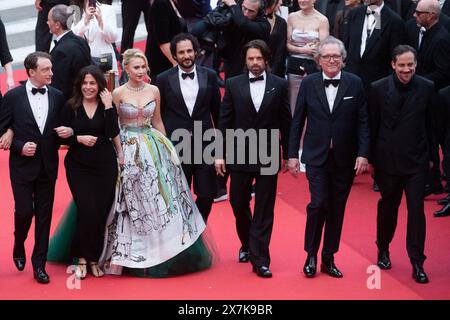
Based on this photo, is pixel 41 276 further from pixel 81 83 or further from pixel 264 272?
pixel 264 272

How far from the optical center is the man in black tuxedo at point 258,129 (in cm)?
838

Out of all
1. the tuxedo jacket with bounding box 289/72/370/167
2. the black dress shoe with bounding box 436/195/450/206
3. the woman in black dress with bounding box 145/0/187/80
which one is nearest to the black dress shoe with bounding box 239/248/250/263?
the tuxedo jacket with bounding box 289/72/370/167

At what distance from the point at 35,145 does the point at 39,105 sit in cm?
33

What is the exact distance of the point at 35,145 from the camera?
810 cm

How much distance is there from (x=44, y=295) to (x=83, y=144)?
1177mm

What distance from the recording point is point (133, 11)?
45.7 ft

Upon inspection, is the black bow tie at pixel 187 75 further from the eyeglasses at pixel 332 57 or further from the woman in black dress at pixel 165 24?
the woman in black dress at pixel 165 24

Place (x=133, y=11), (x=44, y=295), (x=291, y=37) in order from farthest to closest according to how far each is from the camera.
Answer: (x=133, y=11) < (x=291, y=37) < (x=44, y=295)

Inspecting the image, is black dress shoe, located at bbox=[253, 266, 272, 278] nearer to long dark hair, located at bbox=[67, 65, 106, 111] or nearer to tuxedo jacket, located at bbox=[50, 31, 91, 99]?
long dark hair, located at bbox=[67, 65, 106, 111]

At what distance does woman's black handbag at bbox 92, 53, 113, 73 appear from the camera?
11391 millimetres

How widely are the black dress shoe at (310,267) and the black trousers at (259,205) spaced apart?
11.9 inches

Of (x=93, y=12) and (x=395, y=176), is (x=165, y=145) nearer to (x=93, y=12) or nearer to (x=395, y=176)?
(x=395, y=176)

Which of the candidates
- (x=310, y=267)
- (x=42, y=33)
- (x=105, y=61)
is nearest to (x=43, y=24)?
(x=42, y=33)

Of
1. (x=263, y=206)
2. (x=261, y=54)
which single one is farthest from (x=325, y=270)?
(x=261, y=54)
